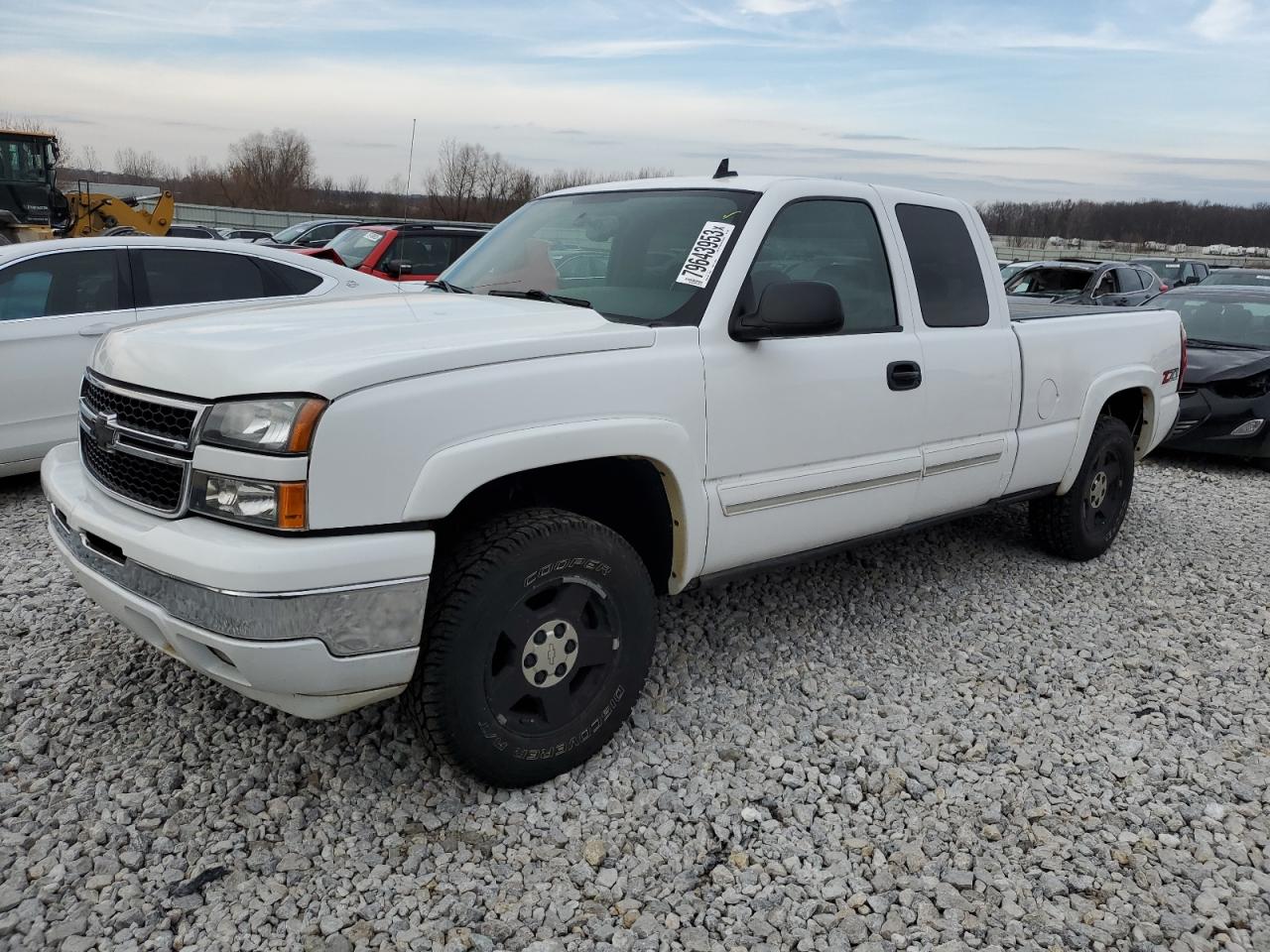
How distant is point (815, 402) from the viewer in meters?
3.50

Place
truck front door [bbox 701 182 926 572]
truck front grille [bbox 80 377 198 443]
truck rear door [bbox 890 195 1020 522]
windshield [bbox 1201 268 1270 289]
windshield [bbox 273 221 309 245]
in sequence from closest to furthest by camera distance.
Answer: truck front grille [bbox 80 377 198 443] < truck front door [bbox 701 182 926 572] < truck rear door [bbox 890 195 1020 522] < windshield [bbox 273 221 309 245] < windshield [bbox 1201 268 1270 289]

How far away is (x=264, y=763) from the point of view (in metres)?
3.11

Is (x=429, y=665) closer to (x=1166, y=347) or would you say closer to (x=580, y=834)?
(x=580, y=834)

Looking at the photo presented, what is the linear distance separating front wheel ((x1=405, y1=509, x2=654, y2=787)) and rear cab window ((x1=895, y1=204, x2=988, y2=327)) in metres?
1.86

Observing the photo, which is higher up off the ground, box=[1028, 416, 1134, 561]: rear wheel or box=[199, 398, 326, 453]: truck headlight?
box=[199, 398, 326, 453]: truck headlight

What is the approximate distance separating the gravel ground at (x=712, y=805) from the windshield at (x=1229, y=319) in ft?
18.2

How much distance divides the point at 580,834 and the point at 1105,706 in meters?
2.17

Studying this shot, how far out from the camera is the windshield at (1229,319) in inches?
347

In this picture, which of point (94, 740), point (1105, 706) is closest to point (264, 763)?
point (94, 740)

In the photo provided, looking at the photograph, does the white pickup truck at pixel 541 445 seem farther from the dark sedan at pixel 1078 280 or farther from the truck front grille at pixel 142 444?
the dark sedan at pixel 1078 280

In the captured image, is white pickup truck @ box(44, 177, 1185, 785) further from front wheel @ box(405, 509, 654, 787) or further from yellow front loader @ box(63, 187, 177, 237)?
yellow front loader @ box(63, 187, 177, 237)

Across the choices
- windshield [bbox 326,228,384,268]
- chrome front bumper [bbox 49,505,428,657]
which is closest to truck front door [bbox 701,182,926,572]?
chrome front bumper [bbox 49,505,428,657]

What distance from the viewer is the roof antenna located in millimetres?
3951

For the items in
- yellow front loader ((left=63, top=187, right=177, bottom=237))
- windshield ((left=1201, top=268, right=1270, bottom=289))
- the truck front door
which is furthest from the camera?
yellow front loader ((left=63, top=187, right=177, bottom=237))
